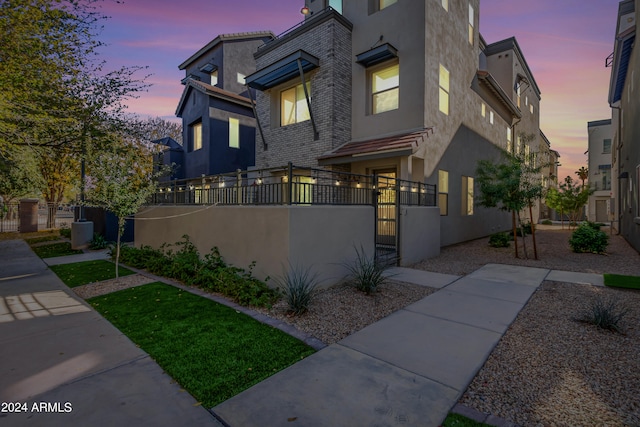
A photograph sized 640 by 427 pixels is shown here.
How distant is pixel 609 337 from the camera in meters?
4.08

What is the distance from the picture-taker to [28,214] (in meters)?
18.4

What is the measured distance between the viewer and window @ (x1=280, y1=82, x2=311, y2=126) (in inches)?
494

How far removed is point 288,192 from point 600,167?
4008cm

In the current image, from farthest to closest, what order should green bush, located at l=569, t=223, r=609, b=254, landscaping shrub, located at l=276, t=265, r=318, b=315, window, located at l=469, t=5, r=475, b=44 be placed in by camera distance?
1. window, located at l=469, t=5, r=475, b=44
2. green bush, located at l=569, t=223, r=609, b=254
3. landscaping shrub, located at l=276, t=265, r=318, b=315

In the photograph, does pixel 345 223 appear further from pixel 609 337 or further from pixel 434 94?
pixel 434 94

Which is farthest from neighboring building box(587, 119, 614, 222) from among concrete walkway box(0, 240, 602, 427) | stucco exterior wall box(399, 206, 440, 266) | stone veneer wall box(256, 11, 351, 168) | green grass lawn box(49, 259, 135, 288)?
green grass lawn box(49, 259, 135, 288)

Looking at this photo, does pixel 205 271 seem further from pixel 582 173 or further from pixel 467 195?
pixel 582 173

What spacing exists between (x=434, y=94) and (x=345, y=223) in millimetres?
6881

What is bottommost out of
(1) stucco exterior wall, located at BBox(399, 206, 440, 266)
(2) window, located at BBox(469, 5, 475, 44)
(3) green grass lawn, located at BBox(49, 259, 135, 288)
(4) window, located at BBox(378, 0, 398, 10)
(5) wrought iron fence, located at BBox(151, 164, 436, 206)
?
(3) green grass lawn, located at BBox(49, 259, 135, 288)

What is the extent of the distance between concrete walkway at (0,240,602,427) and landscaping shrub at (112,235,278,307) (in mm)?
2005

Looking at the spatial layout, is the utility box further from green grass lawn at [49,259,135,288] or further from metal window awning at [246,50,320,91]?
metal window awning at [246,50,320,91]

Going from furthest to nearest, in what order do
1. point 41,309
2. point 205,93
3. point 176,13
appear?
point 205,93
point 176,13
point 41,309

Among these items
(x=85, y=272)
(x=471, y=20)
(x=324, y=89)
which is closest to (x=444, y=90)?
(x=324, y=89)

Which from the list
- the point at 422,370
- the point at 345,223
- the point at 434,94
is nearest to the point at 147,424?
the point at 422,370
